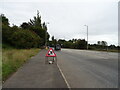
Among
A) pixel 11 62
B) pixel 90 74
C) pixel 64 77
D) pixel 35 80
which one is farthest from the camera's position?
pixel 11 62

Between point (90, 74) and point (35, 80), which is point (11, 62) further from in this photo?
point (90, 74)

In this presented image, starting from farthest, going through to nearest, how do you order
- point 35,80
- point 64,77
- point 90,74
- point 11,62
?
point 11,62, point 90,74, point 64,77, point 35,80

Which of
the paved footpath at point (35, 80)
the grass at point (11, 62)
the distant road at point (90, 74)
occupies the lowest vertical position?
the distant road at point (90, 74)

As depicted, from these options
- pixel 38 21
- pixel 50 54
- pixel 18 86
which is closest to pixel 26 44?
pixel 50 54

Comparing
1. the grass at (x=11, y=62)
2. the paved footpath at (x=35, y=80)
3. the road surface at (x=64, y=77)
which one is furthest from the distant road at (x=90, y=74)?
the grass at (x=11, y=62)

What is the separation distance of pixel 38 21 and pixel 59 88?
69628mm

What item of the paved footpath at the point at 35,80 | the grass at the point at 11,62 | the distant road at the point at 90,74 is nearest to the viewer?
the paved footpath at the point at 35,80

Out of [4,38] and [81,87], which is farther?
[4,38]

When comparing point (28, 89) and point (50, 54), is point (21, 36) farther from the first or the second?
point (28, 89)

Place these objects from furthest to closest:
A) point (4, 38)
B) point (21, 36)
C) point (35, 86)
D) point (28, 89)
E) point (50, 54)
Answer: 1. point (4, 38)
2. point (21, 36)
3. point (50, 54)
4. point (35, 86)
5. point (28, 89)

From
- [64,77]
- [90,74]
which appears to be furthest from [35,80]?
[90,74]

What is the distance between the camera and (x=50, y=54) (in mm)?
12578

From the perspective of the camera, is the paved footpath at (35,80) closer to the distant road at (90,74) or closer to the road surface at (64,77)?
the road surface at (64,77)

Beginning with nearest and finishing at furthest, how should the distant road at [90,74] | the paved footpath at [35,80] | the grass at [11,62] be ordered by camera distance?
the paved footpath at [35,80] → the distant road at [90,74] → the grass at [11,62]
